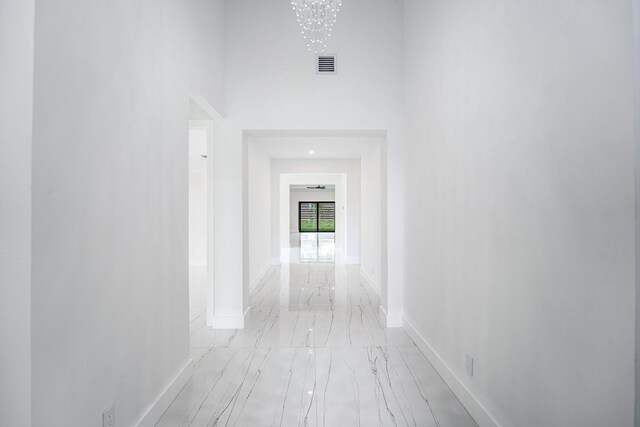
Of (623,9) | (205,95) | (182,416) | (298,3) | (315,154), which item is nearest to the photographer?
(623,9)

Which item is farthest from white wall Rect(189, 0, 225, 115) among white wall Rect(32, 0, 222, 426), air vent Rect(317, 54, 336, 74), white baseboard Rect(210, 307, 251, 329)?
white baseboard Rect(210, 307, 251, 329)

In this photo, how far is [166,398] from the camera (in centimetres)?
232

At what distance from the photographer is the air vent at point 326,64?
3881 mm

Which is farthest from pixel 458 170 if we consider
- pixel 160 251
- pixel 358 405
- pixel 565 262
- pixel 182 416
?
pixel 182 416

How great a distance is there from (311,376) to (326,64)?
2975 mm

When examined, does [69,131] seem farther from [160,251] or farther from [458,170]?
[458,170]

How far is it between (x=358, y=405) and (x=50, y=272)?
188cm

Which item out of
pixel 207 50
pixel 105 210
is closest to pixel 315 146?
pixel 207 50

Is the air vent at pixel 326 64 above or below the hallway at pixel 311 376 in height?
above

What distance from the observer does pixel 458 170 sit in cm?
247

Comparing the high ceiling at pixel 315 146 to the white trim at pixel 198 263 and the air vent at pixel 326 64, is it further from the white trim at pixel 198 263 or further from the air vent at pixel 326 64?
the white trim at pixel 198 263

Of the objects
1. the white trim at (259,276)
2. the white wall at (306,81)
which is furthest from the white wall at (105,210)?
the white trim at (259,276)

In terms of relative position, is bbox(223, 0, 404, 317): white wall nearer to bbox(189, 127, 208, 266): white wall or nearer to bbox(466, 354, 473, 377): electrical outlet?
bbox(466, 354, 473, 377): electrical outlet

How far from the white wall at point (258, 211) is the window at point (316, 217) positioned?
12.8 meters
